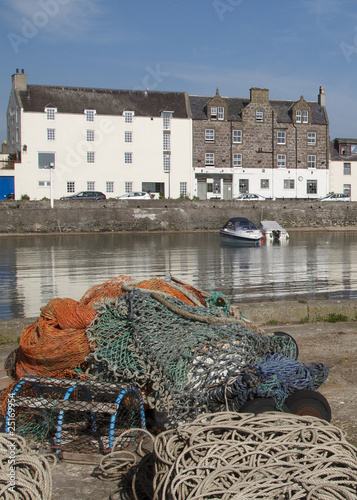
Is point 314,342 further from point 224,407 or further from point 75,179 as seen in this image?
point 75,179

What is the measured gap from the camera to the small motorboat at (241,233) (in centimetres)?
3488

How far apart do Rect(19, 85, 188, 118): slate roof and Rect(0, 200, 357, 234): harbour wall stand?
1275 cm

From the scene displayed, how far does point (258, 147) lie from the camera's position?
6081cm

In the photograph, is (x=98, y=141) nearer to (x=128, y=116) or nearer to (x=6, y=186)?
(x=128, y=116)

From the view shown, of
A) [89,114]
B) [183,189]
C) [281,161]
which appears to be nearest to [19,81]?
[89,114]

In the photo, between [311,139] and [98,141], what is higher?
[311,139]

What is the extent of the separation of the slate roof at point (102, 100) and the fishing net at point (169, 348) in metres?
53.3

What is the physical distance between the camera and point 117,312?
4.81 m

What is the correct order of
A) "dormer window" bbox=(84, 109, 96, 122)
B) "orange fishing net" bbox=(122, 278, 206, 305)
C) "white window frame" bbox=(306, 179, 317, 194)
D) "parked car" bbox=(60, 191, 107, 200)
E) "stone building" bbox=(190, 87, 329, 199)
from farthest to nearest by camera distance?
"white window frame" bbox=(306, 179, 317, 194), "stone building" bbox=(190, 87, 329, 199), "dormer window" bbox=(84, 109, 96, 122), "parked car" bbox=(60, 191, 107, 200), "orange fishing net" bbox=(122, 278, 206, 305)

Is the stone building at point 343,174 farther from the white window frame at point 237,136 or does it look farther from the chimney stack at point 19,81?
the chimney stack at point 19,81

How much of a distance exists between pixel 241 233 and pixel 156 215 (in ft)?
48.5

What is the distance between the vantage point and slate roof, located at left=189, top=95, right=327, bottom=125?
60.0 metres

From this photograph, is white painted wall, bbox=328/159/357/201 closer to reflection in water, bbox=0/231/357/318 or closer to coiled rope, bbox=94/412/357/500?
reflection in water, bbox=0/231/357/318

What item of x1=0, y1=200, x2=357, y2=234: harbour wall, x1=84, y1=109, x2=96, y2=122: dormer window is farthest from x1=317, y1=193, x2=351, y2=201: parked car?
x1=84, y1=109, x2=96, y2=122: dormer window
